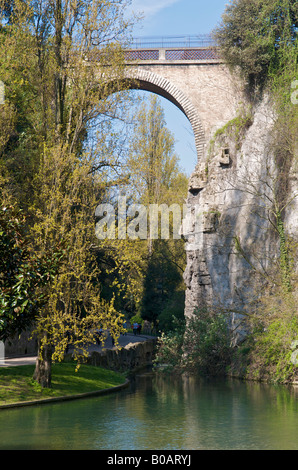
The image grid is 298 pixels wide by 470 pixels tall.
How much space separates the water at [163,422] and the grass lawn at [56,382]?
0.68 metres

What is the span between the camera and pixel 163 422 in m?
12.0

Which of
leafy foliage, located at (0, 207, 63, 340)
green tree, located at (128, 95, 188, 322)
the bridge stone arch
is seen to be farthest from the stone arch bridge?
leafy foliage, located at (0, 207, 63, 340)

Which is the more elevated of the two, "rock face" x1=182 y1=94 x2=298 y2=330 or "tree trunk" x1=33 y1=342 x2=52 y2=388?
"rock face" x1=182 y1=94 x2=298 y2=330

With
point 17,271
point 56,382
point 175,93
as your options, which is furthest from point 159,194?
point 17,271

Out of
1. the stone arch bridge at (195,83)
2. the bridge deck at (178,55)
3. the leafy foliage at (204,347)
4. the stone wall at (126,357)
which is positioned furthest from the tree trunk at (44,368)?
the bridge deck at (178,55)

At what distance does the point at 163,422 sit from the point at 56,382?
5209 millimetres

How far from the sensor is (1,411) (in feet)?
43.7

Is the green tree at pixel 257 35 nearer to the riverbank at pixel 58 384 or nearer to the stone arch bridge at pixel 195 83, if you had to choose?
the stone arch bridge at pixel 195 83

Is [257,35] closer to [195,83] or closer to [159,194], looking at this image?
[195,83]

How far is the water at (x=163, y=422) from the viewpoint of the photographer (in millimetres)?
9734

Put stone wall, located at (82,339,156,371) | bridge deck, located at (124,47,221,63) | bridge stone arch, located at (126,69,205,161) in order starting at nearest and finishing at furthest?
1. stone wall, located at (82,339,156,371)
2. bridge stone arch, located at (126,69,205,161)
3. bridge deck, located at (124,47,221,63)

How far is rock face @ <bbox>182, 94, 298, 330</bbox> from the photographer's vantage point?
23359mm

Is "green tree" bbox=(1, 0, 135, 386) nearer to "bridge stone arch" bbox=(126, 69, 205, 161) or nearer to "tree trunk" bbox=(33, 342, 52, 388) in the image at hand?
"tree trunk" bbox=(33, 342, 52, 388)

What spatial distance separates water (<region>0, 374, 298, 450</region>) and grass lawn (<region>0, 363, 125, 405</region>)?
676mm
